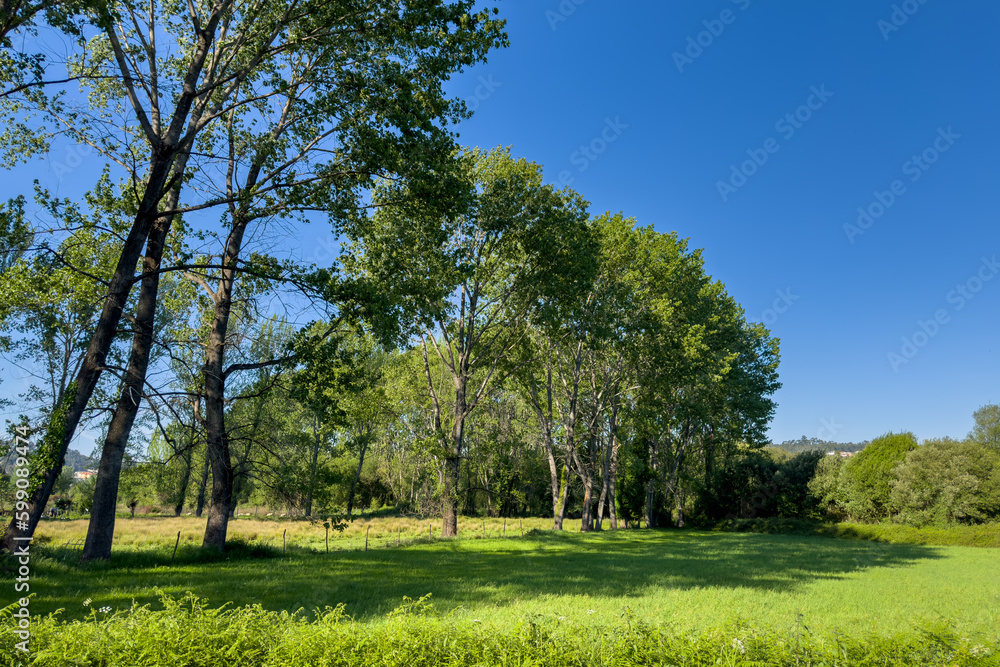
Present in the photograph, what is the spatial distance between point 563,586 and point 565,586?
49mm

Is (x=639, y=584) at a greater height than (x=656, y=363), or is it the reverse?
(x=656, y=363)

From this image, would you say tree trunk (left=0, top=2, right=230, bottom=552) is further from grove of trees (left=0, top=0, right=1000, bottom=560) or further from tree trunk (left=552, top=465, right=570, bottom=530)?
tree trunk (left=552, top=465, right=570, bottom=530)

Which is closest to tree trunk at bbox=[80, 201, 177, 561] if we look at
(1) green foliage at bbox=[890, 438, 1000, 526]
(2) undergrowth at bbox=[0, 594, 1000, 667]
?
(2) undergrowth at bbox=[0, 594, 1000, 667]

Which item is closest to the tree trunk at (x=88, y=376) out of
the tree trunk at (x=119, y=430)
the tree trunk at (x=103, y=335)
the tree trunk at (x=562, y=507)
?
the tree trunk at (x=103, y=335)

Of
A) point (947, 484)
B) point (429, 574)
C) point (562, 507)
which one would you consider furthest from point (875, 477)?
point (429, 574)

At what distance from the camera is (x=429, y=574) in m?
12.4

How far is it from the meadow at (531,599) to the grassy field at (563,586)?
6cm

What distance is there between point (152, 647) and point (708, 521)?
4686 centimetres

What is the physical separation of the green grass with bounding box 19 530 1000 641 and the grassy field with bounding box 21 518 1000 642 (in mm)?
32

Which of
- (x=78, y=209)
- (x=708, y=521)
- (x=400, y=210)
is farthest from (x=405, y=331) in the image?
(x=708, y=521)

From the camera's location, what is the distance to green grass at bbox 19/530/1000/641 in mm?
8172

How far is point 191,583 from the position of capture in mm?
9750

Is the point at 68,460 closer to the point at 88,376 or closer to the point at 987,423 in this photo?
the point at 88,376

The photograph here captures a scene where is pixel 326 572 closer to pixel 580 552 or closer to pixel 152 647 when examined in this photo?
pixel 152 647
